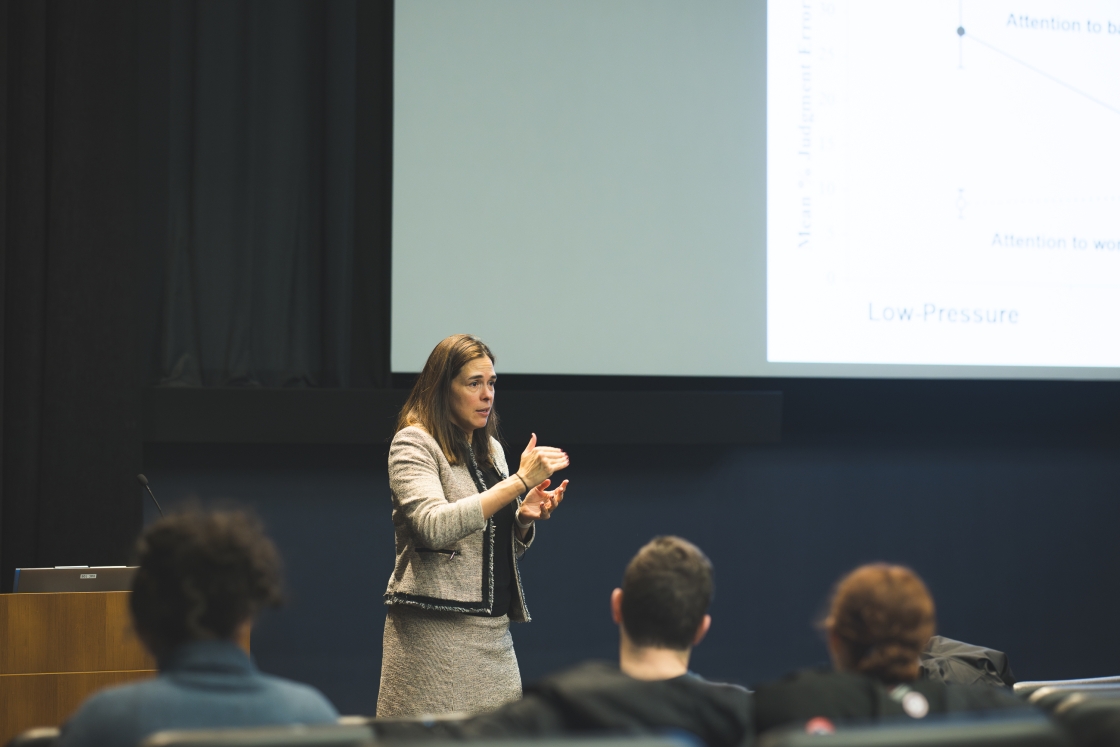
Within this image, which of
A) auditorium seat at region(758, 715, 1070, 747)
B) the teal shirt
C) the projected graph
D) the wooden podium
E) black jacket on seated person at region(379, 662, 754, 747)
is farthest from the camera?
the projected graph

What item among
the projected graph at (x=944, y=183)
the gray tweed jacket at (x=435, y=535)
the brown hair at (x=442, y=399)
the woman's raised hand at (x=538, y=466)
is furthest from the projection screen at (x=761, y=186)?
the woman's raised hand at (x=538, y=466)

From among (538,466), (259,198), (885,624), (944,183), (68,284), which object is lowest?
(885,624)

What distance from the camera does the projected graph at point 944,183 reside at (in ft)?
12.1

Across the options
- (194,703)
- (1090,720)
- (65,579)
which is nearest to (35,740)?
(194,703)

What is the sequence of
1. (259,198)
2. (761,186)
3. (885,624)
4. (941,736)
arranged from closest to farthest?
(941,736), (885,624), (259,198), (761,186)

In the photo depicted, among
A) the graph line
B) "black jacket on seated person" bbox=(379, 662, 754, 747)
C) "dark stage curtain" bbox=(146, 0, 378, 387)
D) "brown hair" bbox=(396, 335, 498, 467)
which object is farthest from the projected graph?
"black jacket on seated person" bbox=(379, 662, 754, 747)

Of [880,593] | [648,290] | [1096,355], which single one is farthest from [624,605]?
[1096,355]

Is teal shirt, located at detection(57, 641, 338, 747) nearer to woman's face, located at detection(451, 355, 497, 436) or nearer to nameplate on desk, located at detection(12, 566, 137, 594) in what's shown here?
woman's face, located at detection(451, 355, 497, 436)

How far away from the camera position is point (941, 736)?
1049 mm

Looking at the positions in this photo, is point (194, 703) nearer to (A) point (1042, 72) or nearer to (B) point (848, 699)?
(B) point (848, 699)

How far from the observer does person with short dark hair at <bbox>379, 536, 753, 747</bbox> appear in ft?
4.21

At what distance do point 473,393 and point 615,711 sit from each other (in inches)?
45.2

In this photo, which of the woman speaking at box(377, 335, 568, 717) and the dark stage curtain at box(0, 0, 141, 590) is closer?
the woman speaking at box(377, 335, 568, 717)

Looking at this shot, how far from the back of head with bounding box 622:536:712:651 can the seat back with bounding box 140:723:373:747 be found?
462mm
